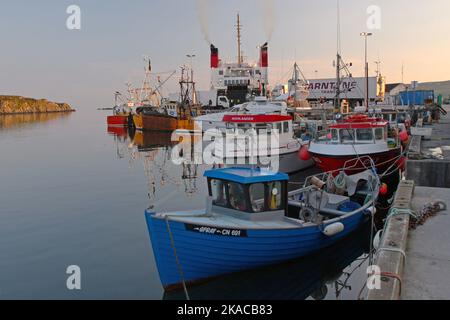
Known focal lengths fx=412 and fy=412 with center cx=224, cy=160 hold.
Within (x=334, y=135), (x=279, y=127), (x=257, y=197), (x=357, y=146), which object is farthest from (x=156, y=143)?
(x=257, y=197)

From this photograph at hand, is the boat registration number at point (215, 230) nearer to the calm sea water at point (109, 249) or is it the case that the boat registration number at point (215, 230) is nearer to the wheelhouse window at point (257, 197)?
the wheelhouse window at point (257, 197)

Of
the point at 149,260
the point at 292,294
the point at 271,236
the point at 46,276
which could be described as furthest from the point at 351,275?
the point at 46,276

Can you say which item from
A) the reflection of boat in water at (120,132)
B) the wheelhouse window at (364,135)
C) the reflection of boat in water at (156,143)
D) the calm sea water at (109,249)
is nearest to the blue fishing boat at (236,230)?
the calm sea water at (109,249)

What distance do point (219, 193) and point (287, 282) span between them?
3043 mm

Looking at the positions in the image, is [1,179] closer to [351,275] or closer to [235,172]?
[235,172]

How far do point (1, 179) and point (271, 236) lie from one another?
23359mm

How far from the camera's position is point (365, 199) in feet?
52.1

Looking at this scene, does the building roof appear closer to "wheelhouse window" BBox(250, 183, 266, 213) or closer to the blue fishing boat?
the blue fishing boat

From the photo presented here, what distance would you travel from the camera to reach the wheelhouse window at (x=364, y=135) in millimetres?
21875

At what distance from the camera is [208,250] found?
10.3m

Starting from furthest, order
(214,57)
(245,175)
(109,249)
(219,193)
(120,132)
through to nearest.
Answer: (120,132) → (214,57) → (109,249) → (219,193) → (245,175)

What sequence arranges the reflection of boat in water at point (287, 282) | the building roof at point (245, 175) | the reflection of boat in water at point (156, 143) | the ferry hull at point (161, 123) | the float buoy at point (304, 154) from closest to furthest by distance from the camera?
the reflection of boat in water at point (287, 282) → the building roof at point (245, 175) → the float buoy at point (304, 154) → the reflection of boat in water at point (156, 143) → the ferry hull at point (161, 123)

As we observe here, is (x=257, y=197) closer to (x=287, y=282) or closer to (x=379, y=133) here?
(x=287, y=282)

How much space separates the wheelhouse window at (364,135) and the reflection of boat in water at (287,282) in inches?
410
